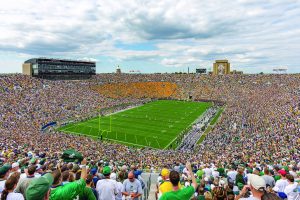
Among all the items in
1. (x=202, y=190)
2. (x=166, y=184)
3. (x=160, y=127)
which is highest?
(x=166, y=184)

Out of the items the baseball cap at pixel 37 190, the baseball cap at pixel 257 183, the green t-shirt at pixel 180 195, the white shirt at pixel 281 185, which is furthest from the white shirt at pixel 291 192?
the baseball cap at pixel 37 190

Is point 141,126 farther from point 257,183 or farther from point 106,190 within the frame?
point 257,183

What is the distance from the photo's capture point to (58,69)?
229 ft

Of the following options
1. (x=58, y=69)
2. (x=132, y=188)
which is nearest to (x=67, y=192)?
(x=132, y=188)

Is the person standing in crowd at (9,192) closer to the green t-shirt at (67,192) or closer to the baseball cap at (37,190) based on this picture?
the green t-shirt at (67,192)

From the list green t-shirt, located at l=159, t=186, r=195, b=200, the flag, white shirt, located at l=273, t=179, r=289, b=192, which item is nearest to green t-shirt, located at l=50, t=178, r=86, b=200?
green t-shirt, located at l=159, t=186, r=195, b=200

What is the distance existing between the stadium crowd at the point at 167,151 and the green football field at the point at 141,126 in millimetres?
3657

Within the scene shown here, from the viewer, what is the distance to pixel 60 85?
60.7m

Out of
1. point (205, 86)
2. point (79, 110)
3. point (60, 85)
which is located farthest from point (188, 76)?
point (79, 110)

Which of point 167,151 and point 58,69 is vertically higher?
point 58,69

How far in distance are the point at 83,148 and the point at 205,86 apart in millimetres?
65031

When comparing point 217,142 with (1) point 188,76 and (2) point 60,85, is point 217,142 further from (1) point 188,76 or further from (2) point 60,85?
(1) point 188,76

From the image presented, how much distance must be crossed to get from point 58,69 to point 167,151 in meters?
52.1

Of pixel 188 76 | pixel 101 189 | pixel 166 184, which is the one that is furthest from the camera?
pixel 188 76
